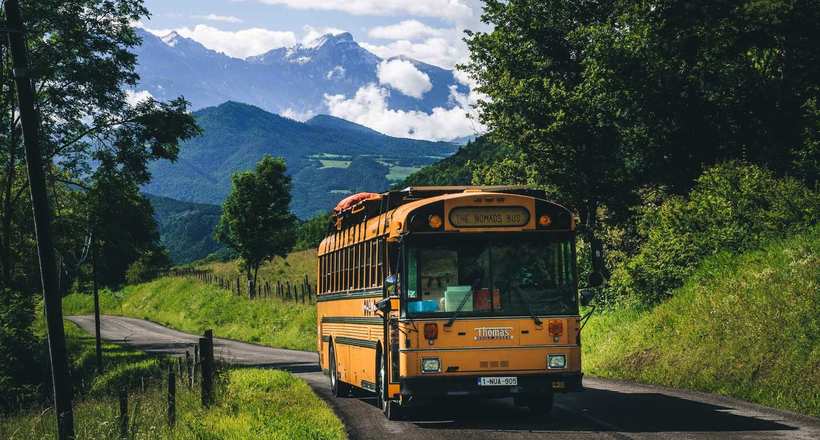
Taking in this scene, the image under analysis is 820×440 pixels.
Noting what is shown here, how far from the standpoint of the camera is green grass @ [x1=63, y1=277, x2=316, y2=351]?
47.6 m

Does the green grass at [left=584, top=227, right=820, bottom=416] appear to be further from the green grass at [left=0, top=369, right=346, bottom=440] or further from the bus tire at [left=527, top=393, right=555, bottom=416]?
the green grass at [left=0, top=369, right=346, bottom=440]

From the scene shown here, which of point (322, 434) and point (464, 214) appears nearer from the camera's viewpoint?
point (322, 434)

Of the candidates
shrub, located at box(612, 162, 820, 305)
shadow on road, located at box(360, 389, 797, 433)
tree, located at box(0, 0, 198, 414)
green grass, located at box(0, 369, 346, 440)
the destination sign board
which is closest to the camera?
shadow on road, located at box(360, 389, 797, 433)

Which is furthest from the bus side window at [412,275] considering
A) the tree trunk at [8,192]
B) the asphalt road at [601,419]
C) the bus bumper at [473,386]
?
the tree trunk at [8,192]

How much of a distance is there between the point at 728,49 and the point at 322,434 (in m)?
22.3

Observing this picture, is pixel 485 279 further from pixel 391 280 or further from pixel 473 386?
pixel 473 386

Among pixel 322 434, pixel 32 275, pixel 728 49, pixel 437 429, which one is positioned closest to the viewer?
pixel 322 434

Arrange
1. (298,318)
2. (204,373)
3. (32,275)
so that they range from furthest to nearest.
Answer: (32,275) → (298,318) → (204,373)

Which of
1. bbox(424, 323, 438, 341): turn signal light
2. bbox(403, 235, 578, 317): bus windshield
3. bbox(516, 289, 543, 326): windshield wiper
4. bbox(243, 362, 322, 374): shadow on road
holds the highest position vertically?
bbox(403, 235, 578, 317): bus windshield

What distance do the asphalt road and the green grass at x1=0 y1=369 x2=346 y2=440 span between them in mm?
567

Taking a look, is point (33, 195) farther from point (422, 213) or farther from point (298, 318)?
point (298, 318)

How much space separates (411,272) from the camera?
14.2 metres

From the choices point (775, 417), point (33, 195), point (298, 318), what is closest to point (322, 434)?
point (33, 195)

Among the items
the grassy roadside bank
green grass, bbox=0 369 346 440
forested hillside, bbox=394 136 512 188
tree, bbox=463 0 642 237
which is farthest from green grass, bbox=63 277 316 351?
forested hillside, bbox=394 136 512 188
